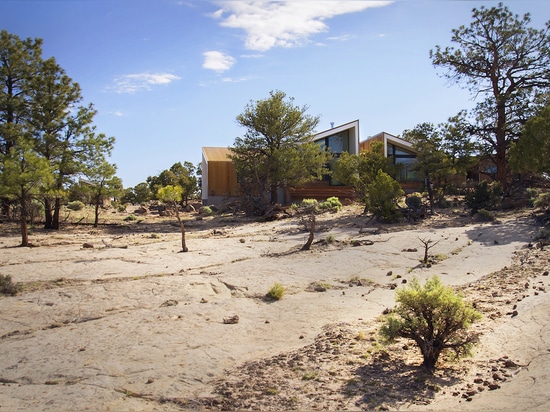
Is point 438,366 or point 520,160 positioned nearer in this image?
point 438,366

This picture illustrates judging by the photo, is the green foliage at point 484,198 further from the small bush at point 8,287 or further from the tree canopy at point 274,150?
the small bush at point 8,287

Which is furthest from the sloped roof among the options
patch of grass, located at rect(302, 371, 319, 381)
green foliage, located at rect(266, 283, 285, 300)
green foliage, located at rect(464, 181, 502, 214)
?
patch of grass, located at rect(302, 371, 319, 381)

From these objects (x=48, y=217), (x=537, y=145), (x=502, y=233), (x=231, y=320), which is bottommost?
(x=231, y=320)

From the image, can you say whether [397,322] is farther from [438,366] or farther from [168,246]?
[168,246]

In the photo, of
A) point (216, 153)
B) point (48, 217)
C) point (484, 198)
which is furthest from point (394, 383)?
point (216, 153)

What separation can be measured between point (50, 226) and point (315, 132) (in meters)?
18.1

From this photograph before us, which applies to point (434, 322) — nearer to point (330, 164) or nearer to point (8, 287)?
point (8, 287)

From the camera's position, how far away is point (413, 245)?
578 inches

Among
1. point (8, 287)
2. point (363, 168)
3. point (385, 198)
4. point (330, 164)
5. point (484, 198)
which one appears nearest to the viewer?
point (8, 287)

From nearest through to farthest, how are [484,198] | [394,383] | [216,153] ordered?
[394,383] < [484,198] < [216,153]

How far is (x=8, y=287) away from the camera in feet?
33.3

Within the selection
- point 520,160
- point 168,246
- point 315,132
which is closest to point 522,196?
point 520,160

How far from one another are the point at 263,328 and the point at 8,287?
231 inches

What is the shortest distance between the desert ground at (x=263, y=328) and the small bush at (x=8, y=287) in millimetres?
161
